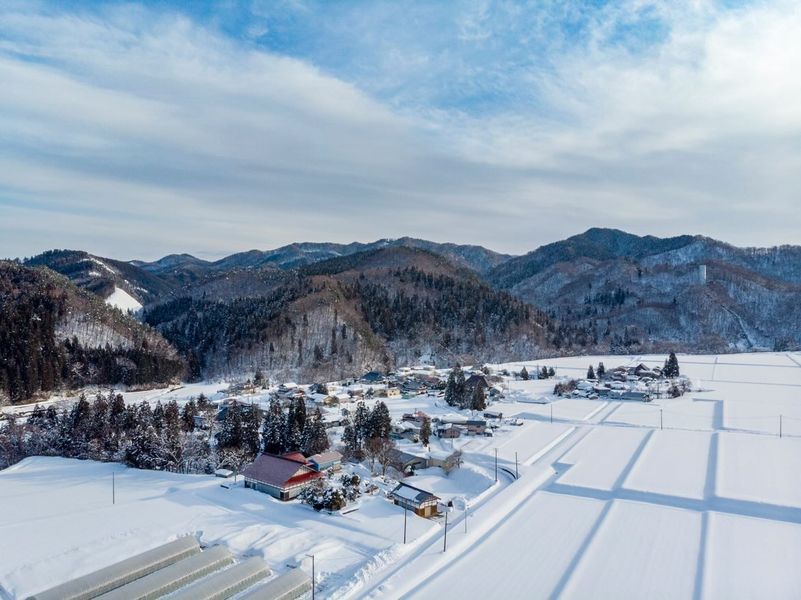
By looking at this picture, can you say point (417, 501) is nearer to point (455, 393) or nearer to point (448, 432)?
point (448, 432)

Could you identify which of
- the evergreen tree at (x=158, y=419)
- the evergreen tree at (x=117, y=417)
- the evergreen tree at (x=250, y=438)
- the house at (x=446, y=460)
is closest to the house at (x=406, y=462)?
the house at (x=446, y=460)

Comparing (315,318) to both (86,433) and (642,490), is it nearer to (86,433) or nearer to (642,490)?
(86,433)

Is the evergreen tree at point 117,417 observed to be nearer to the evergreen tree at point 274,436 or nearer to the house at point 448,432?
the evergreen tree at point 274,436

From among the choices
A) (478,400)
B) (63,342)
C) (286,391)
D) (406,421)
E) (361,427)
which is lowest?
(286,391)

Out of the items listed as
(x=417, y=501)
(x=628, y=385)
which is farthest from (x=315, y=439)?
(x=628, y=385)

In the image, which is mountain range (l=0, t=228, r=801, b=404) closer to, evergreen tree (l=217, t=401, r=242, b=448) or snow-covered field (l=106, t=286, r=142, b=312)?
snow-covered field (l=106, t=286, r=142, b=312)

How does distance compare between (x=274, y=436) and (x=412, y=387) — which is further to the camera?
(x=412, y=387)
